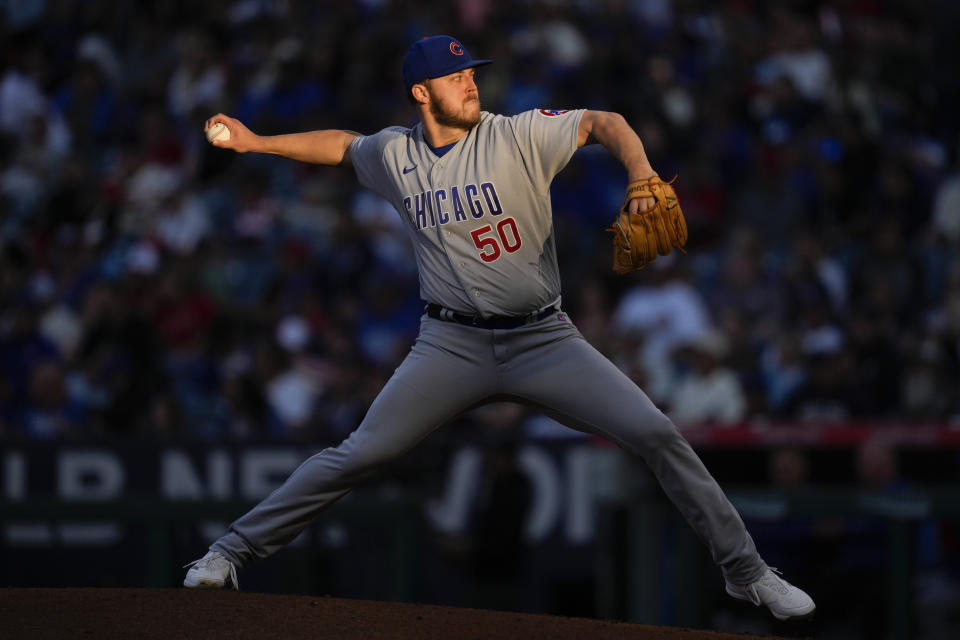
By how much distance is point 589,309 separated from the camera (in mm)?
9641

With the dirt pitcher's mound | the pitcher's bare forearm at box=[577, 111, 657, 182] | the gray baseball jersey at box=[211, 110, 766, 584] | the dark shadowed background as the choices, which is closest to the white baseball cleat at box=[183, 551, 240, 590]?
the dirt pitcher's mound

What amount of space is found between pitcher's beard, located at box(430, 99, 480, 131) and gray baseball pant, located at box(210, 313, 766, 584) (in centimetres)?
66

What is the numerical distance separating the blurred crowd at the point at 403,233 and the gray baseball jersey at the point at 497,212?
4.02 metres

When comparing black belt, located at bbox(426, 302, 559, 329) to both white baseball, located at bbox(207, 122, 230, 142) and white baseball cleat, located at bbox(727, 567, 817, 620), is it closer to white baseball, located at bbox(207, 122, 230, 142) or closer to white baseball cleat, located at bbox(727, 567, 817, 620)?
white baseball, located at bbox(207, 122, 230, 142)

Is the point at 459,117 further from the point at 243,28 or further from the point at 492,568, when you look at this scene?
the point at 243,28

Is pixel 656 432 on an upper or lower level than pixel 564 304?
upper

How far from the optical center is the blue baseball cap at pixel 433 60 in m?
4.55

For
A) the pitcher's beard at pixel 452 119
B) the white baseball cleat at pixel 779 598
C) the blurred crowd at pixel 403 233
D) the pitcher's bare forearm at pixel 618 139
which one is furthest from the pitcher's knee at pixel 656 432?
the blurred crowd at pixel 403 233

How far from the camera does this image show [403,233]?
10750 mm

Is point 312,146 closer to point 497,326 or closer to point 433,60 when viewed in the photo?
point 433,60

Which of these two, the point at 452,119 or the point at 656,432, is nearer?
the point at 656,432

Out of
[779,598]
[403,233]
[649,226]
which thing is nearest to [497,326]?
[649,226]

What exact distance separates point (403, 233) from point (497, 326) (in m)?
6.25

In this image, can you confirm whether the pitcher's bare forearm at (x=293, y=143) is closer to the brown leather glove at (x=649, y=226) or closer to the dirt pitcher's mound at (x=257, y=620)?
the brown leather glove at (x=649, y=226)
